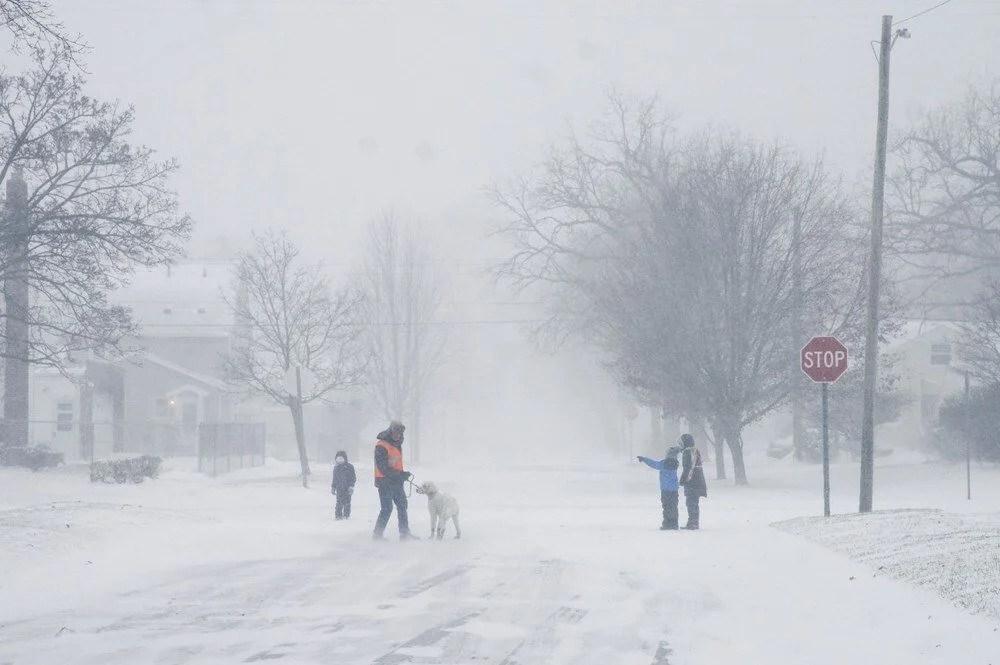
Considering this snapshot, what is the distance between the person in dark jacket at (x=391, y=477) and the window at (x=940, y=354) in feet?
153

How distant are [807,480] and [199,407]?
42201 mm

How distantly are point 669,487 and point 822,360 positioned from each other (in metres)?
3.19

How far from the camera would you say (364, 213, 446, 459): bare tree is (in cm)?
6106

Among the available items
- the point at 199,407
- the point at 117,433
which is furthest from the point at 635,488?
the point at 199,407

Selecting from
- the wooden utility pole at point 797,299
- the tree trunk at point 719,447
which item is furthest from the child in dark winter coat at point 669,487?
the tree trunk at point 719,447

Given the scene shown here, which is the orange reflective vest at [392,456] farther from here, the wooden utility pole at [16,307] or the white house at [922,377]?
the white house at [922,377]

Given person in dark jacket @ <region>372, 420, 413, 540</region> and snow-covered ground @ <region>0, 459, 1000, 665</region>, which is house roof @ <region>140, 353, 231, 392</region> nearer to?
snow-covered ground @ <region>0, 459, 1000, 665</region>

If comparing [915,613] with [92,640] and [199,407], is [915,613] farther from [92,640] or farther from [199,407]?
[199,407]

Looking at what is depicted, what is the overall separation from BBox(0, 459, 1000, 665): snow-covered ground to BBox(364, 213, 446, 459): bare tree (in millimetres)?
A: 36609

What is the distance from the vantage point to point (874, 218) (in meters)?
23.3

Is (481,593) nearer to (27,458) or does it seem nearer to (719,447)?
(719,447)

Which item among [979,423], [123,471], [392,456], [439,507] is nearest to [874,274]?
[439,507]

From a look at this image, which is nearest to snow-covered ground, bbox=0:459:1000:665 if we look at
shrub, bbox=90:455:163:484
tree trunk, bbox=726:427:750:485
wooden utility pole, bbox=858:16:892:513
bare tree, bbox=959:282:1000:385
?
wooden utility pole, bbox=858:16:892:513

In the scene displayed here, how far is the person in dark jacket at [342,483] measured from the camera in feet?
81.2
